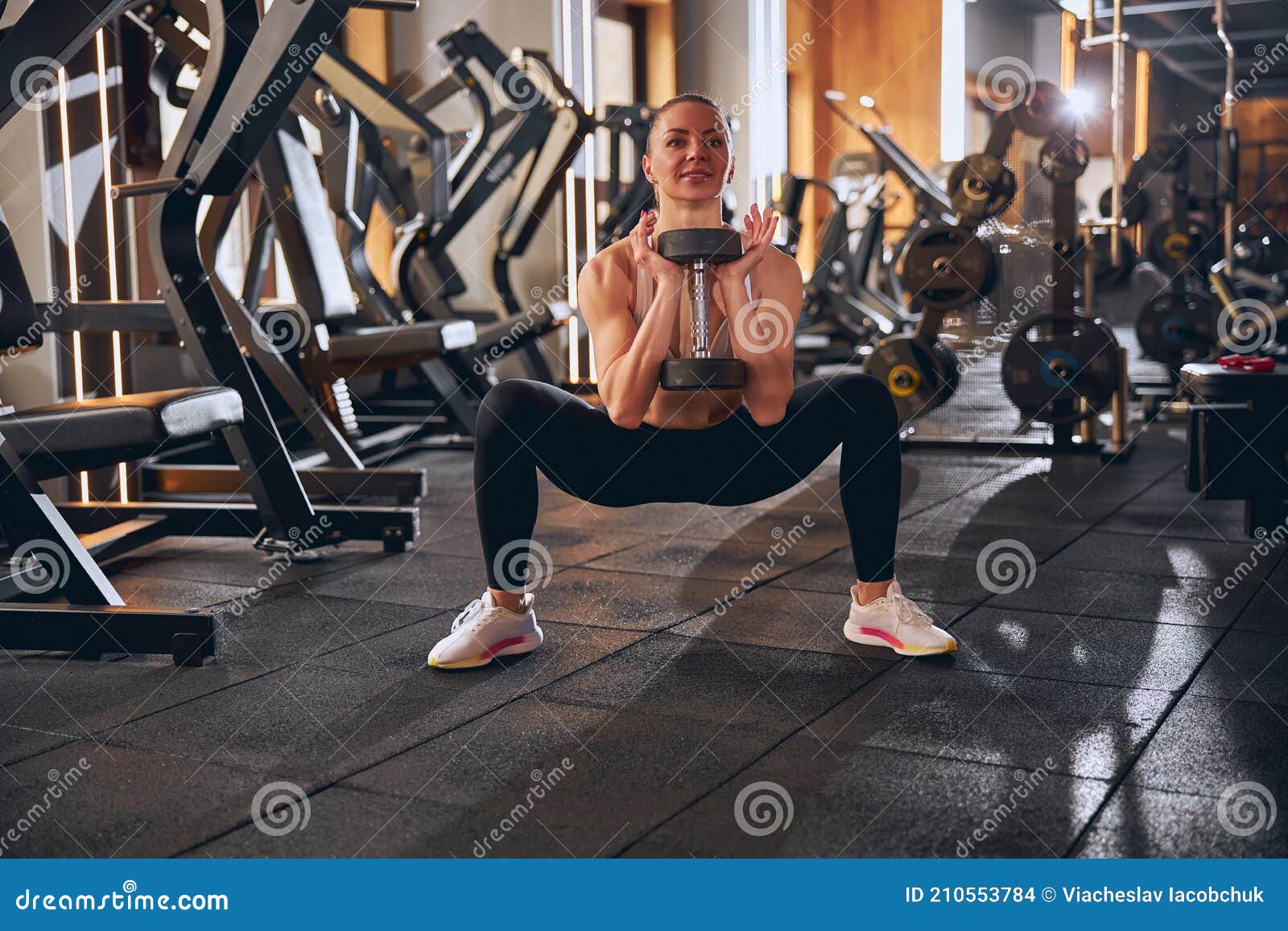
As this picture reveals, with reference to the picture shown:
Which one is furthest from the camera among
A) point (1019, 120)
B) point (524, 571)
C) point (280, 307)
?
point (1019, 120)

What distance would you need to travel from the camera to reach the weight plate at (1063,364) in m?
4.09

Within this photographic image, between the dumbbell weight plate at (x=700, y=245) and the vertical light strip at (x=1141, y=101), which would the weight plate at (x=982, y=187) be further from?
the vertical light strip at (x=1141, y=101)

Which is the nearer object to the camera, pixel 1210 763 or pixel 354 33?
pixel 1210 763

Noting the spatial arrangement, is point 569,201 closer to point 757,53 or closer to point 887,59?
point 757,53

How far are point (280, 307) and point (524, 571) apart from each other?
6.65ft

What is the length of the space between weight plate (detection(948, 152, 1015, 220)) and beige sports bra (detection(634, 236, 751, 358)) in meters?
2.60

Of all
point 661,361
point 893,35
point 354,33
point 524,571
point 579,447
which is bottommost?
point 524,571

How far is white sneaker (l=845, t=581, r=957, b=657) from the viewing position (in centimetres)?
200

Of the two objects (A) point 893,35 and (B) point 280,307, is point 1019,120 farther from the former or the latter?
(A) point 893,35

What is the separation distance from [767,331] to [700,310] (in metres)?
0.19

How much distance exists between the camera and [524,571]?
2.04 meters

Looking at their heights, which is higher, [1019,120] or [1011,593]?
[1019,120]

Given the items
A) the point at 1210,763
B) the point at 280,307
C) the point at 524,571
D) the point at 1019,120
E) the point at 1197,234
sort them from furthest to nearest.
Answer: the point at 1197,234, the point at 1019,120, the point at 280,307, the point at 524,571, the point at 1210,763

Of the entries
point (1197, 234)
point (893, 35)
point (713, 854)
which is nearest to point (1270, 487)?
point (713, 854)
